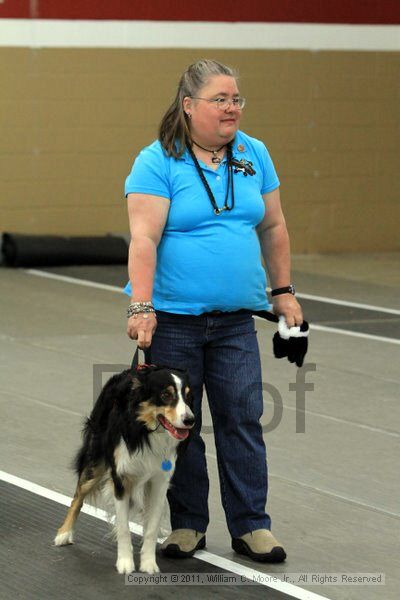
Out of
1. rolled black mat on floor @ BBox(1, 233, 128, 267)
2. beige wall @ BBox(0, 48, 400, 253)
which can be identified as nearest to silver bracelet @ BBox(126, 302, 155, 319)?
rolled black mat on floor @ BBox(1, 233, 128, 267)

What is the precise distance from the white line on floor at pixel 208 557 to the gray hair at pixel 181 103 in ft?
5.86

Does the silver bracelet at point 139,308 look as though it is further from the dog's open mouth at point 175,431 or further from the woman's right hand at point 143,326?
the dog's open mouth at point 175,431

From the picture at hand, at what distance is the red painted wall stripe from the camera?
1562 centimetres

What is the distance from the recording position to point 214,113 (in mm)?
5672

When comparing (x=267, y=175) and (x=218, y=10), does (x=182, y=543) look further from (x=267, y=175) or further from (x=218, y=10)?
(x=218, y=10)

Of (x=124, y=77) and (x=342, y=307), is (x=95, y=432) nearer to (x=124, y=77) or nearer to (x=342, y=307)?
(x=342, y=307)

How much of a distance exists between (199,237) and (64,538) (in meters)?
1.53

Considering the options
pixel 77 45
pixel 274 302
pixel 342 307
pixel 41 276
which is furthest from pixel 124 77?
pixel 274 302

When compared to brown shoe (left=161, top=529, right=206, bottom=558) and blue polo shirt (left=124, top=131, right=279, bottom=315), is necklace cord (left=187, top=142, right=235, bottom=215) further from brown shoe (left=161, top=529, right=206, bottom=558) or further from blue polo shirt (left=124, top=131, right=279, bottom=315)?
brown shoe (left=161, top=529, right=206, bottom=558)

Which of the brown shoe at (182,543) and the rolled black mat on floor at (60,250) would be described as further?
the rolled black mat on floor at (60,250)

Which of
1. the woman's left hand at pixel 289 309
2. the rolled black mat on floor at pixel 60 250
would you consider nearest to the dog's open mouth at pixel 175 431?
the woman's left hand at pixel 289 309

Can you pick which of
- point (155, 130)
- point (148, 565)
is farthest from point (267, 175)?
point (155, 130)

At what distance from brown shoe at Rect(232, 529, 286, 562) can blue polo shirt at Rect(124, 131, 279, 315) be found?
1017 mm

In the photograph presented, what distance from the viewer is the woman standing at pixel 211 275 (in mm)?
5652
